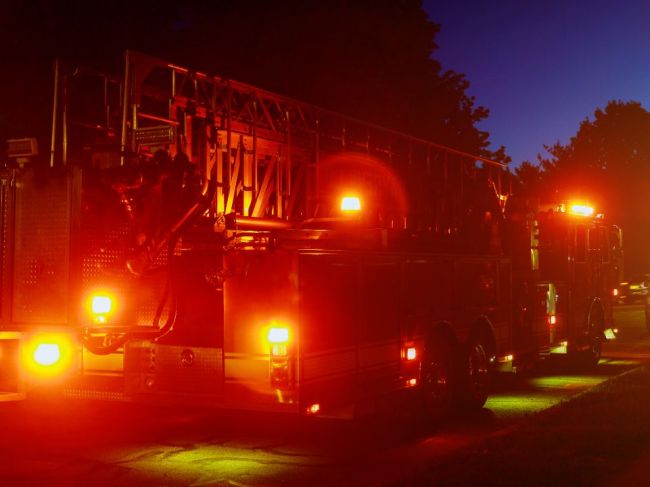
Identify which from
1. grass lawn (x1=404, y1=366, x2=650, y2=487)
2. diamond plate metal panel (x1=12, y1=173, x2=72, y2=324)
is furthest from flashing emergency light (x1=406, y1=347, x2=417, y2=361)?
diamond plate metal panel (x1=12, y1=173, x2=72, y2=324)

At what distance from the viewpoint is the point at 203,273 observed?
25.9ft

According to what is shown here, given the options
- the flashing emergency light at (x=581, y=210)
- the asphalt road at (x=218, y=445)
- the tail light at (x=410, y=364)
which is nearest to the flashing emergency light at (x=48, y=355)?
the asphalt road at (x=218, y=445)

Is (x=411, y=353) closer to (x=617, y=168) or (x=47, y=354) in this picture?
(x=47, y=354)

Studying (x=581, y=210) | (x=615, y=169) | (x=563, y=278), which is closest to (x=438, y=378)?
(x=563, y=278)

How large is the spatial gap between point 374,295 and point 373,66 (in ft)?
60.1

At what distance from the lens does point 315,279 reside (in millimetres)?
7754

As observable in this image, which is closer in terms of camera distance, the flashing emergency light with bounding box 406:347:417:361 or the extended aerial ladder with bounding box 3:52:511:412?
the extended aerial ladder with bounding box 3:52:511:412

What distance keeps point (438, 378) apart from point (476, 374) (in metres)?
0.97

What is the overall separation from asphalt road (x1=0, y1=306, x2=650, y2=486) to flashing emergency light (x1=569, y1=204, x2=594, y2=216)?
13.1 feet

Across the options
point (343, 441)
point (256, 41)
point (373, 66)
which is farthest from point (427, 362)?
point (373, 66)

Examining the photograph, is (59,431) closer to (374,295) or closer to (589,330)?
(374,295)

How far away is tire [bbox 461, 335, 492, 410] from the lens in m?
10.7

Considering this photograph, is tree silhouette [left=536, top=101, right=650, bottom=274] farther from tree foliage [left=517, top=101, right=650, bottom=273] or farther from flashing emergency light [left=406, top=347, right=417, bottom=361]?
flashing emergency light [left=406, top=347, right=417, bottom=361]

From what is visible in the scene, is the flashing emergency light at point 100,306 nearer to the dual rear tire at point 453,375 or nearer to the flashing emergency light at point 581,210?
the dual rear tire at point 453,375
